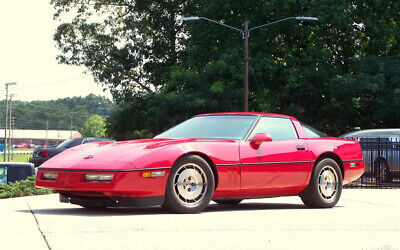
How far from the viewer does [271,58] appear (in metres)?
36.5

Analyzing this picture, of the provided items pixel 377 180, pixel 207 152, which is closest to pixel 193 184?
pixel 207 152

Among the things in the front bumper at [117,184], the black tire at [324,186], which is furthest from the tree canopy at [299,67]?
the front bumper at [117,184]

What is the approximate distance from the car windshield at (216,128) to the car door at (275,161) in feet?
0.54

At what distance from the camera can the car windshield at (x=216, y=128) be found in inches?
371

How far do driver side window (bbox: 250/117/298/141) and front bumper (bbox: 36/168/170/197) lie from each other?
200cm

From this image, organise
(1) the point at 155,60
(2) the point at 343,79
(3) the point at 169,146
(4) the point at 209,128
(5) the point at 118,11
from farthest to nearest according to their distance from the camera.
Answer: (5) the point at 118,11
(1) the point at 155,60
(2) the point at 343,79
(4) the point at 209,128
(3) the point at 169,146

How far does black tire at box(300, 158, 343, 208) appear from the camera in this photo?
1005cm

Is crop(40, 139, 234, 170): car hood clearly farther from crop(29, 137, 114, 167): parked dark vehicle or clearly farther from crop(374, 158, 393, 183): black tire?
crop(29, 137, 114, 167): parked dark vehicle

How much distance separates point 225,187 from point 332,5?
28398 mm

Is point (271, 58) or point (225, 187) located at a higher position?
point (271, 58)

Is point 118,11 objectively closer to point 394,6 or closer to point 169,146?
point 394,6

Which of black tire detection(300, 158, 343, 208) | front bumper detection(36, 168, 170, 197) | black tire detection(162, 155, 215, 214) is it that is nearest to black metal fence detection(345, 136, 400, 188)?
black tire detection(300, 158, 343, 208)

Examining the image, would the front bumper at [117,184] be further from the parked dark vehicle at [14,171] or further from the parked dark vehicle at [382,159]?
the parked dark vehicle at [382,159]

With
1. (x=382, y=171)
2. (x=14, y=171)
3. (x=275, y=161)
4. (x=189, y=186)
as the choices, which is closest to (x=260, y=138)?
(x=275, y=161)
